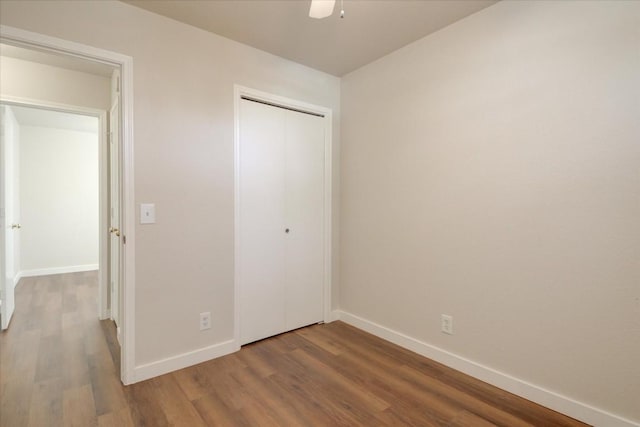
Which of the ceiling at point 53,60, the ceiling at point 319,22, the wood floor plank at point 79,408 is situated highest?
the ceiling at point 319,22

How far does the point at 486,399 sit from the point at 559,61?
2065 millimetres

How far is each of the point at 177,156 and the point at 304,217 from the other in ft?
4.16

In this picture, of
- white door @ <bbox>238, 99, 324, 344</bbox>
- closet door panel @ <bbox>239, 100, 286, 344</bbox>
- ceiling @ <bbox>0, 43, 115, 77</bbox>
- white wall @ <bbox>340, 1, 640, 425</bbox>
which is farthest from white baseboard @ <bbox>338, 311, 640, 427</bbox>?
ceiling @ <bbox>0, 43, 115, 77</bbox>

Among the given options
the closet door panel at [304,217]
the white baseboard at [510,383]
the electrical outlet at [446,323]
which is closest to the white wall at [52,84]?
the closet door panel at [304,217]

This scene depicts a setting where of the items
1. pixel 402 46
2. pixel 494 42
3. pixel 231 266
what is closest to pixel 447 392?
pixel 231 266

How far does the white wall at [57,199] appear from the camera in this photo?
520 centimetres

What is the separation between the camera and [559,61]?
5.85 feet

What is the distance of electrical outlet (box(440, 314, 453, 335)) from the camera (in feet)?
7.59

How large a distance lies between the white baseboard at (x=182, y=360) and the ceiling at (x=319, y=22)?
2433mm

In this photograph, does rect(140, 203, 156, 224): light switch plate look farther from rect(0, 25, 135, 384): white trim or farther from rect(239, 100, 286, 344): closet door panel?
rect(239, 100, 286, 344): closet door panel

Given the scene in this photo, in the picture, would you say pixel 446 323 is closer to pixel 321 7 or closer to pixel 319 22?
pixel 321 7

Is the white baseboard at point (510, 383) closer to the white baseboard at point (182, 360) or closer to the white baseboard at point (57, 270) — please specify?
the white baseboard at point (182, 360)

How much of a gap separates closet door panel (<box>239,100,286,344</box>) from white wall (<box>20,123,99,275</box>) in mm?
4750

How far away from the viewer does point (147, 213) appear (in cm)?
212
